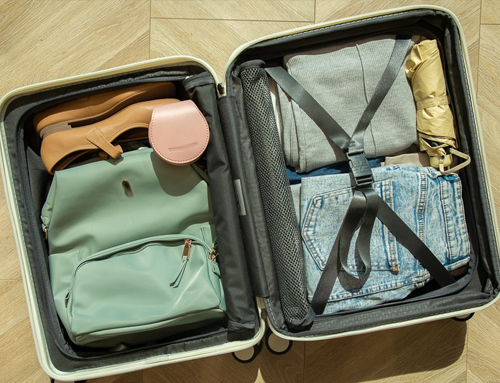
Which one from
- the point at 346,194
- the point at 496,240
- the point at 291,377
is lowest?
the point at 291,377

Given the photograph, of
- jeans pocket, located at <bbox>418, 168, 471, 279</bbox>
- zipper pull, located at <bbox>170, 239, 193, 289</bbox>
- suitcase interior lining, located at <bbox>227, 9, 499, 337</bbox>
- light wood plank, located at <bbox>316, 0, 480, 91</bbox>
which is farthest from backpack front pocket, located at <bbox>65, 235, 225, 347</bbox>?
light wood plank, located at <bbox>316, 0, 480, 91</bbox>

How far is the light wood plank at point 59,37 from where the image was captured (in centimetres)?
99

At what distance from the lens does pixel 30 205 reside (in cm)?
81

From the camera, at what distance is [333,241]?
0.83 meters

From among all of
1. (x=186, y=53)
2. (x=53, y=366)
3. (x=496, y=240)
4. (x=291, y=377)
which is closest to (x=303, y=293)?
(x=291, y=377)

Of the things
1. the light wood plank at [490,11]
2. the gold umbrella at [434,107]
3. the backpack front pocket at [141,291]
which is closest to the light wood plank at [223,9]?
the gold umbrella at [434,107]

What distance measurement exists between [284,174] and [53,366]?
2.14 feet

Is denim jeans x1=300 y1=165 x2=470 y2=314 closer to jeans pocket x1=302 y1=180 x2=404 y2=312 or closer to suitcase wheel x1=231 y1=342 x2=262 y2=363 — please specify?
jeans pocket x1=302 y1=180 x2=404 y2=312

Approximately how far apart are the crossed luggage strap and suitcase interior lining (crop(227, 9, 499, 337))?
0.04 metres

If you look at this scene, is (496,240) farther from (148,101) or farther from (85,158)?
(85,158)

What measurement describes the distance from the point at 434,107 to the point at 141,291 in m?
0.77

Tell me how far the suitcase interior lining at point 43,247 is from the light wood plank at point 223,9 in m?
0.29

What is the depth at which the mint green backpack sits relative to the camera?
2.48 ft

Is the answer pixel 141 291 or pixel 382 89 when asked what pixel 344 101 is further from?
pixel 141 291
